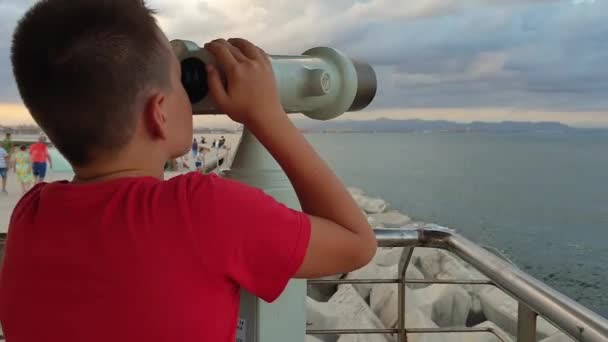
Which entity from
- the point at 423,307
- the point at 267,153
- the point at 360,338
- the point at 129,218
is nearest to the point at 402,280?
the point at 267,153

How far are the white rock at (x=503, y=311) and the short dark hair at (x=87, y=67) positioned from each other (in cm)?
402

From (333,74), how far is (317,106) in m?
0.05

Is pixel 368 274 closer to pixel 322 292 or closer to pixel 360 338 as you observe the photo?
pixel 322 292

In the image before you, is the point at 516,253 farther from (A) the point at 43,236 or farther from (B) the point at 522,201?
(A) the point at 43,236

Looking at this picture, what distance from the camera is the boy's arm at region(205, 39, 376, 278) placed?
2.13 ft

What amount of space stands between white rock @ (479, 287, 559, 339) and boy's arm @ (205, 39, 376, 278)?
385 cm

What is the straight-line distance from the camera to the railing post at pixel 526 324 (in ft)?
3.42

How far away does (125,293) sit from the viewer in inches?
23.3

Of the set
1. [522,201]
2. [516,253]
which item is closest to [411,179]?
[522,201]

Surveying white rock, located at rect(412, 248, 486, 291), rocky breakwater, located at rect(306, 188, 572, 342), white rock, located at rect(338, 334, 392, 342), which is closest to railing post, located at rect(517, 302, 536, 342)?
rocky breakwater, located at rect(306, 188, 572, 342)

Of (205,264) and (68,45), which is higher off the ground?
(68,45)

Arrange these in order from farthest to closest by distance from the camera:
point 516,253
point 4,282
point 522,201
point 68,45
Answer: point 522,201, point 516,253, point 4,282, point 68,45

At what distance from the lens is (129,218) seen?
59 centimetres

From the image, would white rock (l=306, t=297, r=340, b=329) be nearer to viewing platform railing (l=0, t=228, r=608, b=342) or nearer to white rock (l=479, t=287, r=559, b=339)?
white rock (l=479, t=287, r=559, b=339)
